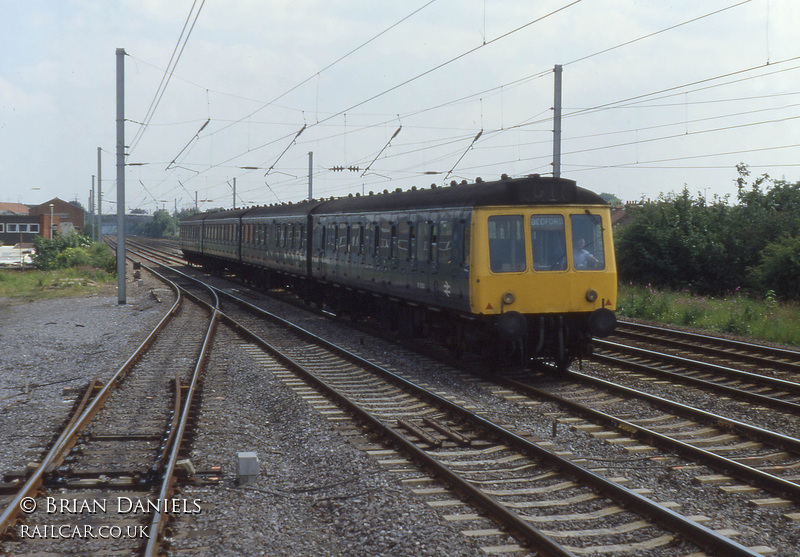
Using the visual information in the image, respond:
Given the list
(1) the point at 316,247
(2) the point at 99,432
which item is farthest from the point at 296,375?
(1) the point at 316,247

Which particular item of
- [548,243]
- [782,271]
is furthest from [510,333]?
[782,271]

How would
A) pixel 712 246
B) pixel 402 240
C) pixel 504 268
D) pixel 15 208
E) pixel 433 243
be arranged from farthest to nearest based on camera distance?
pixel 15 208 < pixel 712 246 < pixel 402 240 < pixel 433 243 < pixel 504 268

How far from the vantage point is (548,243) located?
12.3 meters

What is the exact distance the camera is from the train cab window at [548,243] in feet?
40.0

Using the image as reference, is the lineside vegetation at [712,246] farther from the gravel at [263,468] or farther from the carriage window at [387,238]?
the gravel at [263,468]

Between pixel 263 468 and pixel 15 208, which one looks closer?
pixel 263 468

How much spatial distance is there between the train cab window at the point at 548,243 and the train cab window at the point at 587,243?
19 cm

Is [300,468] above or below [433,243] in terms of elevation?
below

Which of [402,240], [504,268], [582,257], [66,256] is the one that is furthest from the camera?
[66,256]

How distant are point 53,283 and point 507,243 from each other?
27839 mm

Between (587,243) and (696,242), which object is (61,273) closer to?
(696,242)

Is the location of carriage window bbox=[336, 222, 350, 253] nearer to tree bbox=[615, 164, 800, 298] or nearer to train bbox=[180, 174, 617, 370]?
train bbox=[180, 174, 617, 370]

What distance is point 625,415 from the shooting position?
958cm

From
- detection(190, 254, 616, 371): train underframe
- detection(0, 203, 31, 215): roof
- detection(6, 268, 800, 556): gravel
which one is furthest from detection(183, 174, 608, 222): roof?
detection(0, 203, 31, 215): roof
